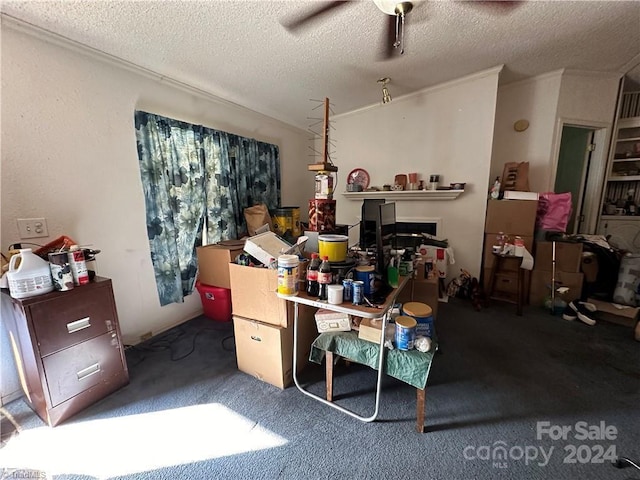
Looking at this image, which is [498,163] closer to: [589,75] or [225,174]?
[589,75]

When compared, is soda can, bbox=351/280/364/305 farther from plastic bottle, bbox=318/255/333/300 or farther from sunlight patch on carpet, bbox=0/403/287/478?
sunlight patch on carpet, bbox=0/403/287/478

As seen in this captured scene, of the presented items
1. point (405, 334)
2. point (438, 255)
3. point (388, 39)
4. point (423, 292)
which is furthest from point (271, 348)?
point (388, 39)

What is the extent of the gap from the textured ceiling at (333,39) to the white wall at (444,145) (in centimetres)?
29

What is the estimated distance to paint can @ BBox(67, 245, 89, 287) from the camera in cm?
145

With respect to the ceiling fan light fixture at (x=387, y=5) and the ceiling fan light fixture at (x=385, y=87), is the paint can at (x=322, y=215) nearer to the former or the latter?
the ceiling fan light fixture at (x=387, y=5)

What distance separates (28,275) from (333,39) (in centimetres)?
239

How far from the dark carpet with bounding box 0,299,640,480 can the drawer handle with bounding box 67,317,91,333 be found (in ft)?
1.68

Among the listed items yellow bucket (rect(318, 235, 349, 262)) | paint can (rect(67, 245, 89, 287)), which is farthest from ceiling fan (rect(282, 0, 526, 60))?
paint can (rect(67, 245, 89, 287))

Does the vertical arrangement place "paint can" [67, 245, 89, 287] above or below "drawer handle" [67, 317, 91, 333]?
above

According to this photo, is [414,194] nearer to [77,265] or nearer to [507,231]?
[507,231]

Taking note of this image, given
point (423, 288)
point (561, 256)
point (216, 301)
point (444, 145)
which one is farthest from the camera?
point (444, 145)

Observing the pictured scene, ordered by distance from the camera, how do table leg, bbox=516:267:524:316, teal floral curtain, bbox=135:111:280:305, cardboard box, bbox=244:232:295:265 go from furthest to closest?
1. table leg, bbox=516:267:524:316
2. teal floral curtain, bbox=135:111:280:305
3. cardboard box, bbox=244:232:295:265

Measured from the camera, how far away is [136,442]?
1316 mm

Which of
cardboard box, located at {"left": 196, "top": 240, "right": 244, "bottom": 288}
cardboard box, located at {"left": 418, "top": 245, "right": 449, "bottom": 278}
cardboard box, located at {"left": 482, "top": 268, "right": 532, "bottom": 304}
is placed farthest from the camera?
cardboard box, located at {"left": 482, "top": 268, "right": 532, "bottom": 304}
